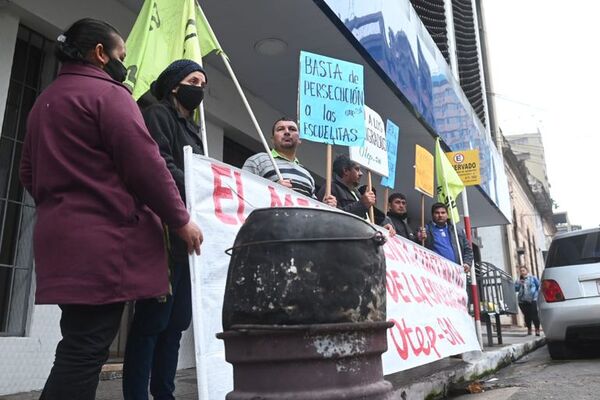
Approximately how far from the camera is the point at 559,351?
21.2 ft

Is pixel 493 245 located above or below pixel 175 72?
above

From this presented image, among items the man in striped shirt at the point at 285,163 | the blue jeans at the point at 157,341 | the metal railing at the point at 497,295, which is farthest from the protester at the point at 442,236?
the blue jeans at the point at 157,341

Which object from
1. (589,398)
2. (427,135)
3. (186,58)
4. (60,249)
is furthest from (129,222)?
(427,135)

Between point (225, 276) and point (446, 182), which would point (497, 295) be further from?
point (225, 276)

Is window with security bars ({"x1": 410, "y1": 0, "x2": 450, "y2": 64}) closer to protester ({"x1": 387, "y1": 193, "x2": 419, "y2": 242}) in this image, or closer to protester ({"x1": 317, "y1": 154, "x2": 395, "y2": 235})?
protester ({"x1": 387, "y1": 193, "x2": 419, "y2": 242})

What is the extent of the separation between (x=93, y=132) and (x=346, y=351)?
3.96 ft

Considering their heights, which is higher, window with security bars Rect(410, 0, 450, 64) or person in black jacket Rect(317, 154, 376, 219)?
window with security bars Rect(410, 0, 450, 64)

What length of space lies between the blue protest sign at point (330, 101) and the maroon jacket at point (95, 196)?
6.97 ft

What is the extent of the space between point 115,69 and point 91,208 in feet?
2.15

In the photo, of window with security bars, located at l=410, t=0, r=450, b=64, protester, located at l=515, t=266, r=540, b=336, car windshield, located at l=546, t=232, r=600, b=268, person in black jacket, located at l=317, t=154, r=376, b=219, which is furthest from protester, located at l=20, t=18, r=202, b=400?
protester, located at l=515, t=266, r=540, b=336

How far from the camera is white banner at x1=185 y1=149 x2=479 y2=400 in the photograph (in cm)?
240

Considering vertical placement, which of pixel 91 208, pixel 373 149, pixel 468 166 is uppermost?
pixel 468 166

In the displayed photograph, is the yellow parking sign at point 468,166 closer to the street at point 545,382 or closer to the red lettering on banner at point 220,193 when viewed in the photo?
the street at point 545,382

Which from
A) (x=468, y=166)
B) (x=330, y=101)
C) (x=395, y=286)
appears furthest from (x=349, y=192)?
(x=468, y=166)
